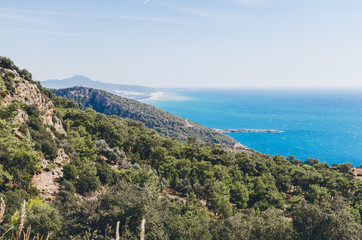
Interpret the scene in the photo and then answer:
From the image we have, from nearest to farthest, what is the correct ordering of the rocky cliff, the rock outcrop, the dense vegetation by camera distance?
the dense vegetation, the rocky cliff, the rock outcrop

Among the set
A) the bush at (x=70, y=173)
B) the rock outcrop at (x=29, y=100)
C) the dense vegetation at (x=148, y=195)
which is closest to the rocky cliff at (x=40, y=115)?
the rock outcrop at (x=29, y=100)

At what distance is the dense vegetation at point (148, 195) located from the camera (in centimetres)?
1681

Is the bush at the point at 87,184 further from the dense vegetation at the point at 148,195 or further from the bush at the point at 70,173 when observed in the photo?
the bush at the point at 70,173

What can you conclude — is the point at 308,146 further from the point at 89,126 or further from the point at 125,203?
the point at 125,203

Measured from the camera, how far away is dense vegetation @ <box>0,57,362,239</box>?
1681 cm

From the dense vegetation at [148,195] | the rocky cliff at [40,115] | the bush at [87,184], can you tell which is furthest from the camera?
the bush at [87,184]

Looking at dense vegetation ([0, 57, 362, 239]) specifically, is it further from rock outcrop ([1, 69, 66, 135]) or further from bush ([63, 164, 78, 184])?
rock outcrop ([1, 69, 66, 135])

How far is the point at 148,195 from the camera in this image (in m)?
19.4

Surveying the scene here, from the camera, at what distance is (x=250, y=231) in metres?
21.9

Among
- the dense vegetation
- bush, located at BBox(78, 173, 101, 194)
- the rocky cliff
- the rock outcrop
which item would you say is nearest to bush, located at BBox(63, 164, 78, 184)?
the dense vegetation

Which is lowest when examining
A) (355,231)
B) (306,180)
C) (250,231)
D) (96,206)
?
(306,180)

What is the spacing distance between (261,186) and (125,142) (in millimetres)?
36888

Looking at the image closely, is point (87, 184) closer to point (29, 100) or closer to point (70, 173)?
point (70, 173)

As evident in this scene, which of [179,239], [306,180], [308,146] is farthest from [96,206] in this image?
[308,146]
